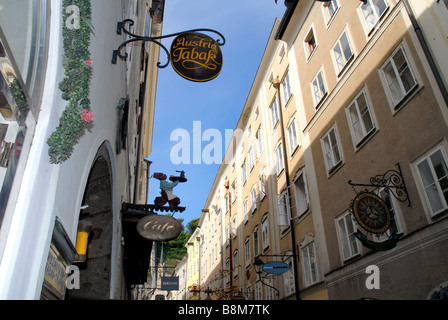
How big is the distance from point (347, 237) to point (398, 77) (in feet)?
17.8

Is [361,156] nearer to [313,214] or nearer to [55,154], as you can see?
[313,214]

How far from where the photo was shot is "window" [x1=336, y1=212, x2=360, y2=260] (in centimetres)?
1154

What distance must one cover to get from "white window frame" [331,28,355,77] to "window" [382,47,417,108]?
2.31m

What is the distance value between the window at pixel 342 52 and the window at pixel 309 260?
7.12 m

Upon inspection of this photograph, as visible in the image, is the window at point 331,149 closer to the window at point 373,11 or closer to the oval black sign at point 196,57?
the window at point 373,11

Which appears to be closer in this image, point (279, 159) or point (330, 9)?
point (330, 9)

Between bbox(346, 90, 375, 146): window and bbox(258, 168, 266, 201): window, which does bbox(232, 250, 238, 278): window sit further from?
bbox(346, 90, 375, 146): window

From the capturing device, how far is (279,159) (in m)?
20.6

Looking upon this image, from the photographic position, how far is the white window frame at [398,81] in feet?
31.2

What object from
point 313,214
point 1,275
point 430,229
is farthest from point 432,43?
point 1,275

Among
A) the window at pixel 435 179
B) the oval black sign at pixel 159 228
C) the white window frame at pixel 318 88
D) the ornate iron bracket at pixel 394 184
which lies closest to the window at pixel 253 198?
the white window frame at pixel 318 88

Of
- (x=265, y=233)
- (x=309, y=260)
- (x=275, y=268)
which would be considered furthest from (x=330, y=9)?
(x=265, y=233)

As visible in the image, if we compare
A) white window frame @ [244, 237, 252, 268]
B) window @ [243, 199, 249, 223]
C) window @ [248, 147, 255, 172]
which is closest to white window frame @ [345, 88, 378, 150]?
window @ [248, 147, 255, 172]

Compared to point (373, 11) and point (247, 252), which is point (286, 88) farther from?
point (247, 252)
